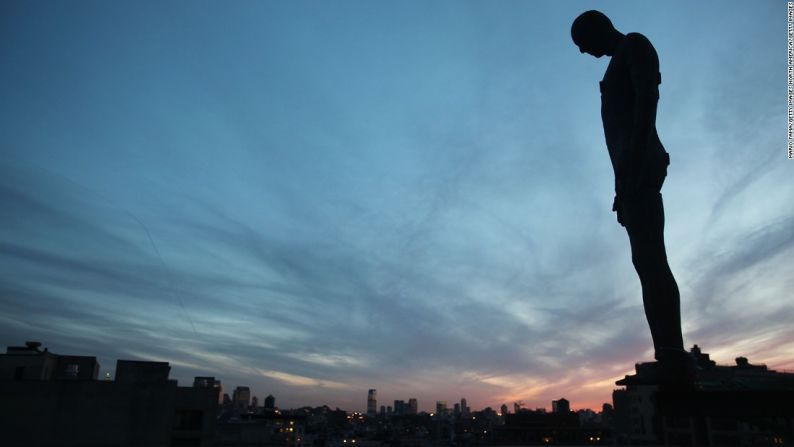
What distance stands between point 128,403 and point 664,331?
124 feet

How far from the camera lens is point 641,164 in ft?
26.2

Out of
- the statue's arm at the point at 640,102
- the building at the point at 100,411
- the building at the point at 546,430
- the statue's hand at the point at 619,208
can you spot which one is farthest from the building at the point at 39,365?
the building at the point at 546,430

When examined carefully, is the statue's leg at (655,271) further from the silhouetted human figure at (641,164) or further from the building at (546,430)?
the building at (546,430)

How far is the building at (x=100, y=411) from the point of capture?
3256 centimetres

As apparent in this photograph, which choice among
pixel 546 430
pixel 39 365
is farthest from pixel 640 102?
pixel 546 430

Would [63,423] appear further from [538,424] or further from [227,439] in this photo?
[538,424]

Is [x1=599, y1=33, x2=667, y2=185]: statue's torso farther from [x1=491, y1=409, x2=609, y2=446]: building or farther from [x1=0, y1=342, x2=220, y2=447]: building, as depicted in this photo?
[x1=491, y1=409, x2=609, y2=446]: building

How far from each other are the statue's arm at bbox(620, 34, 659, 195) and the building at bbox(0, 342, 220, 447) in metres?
33.0

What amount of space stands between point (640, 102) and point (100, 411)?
39.1m

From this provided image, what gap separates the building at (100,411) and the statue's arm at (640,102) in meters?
33.0

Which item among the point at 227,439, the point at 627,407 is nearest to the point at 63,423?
the point at 227,439

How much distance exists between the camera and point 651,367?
695cm

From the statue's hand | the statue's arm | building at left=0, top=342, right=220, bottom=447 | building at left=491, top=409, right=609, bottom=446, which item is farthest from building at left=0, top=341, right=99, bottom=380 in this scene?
building at left=491, top=409, right=609, bottom=446

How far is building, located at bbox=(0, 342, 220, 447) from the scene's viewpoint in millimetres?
32562
